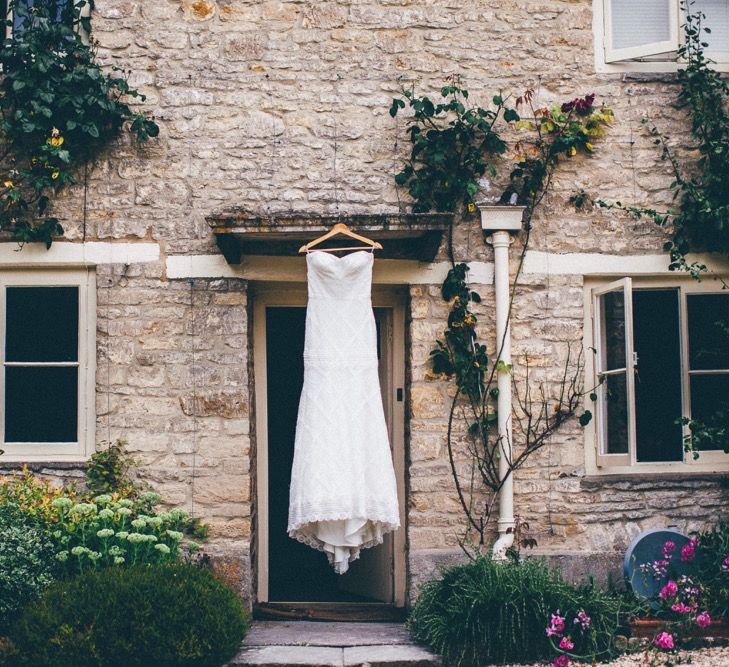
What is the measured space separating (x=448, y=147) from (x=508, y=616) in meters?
3.06

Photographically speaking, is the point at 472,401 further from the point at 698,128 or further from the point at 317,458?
the point at 698,128

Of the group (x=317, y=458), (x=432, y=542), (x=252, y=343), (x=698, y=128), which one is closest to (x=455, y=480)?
(x=432, y=542)

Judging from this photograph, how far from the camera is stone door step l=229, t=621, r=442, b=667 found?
554 cm

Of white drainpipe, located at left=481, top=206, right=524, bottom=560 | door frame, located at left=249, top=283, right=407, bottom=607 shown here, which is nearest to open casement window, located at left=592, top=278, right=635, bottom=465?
white drainpipe, located at left=481, top=206, right=524, bottom=560

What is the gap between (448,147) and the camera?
6.57m

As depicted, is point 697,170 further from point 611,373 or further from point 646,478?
point 646,478

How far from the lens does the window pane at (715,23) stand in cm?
693

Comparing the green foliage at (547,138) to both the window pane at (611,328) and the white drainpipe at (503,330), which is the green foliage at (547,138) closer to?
the white drainpipe at (503,330)

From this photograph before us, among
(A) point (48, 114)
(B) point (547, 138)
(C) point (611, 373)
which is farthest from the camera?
(B) point (547, 138)

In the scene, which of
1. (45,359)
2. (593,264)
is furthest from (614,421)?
(45,359)

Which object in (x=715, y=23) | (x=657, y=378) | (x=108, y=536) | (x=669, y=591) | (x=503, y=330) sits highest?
(x=715, y=23)

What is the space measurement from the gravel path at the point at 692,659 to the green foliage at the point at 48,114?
4341mm

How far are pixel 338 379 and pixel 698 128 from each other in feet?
10.2

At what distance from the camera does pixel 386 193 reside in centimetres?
663
